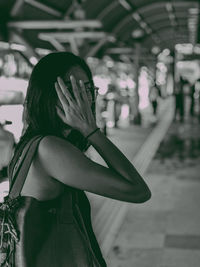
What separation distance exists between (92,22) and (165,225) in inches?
135

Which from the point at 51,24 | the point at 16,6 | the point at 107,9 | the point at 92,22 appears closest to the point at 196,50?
the point at 107,9

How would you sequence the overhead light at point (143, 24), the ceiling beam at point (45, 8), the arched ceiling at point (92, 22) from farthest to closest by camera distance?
the overhead light at point (143, 24) → the ceiling beam at point (45, 8) → the arched ceiling at point (92, 22)

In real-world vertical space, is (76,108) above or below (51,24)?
below

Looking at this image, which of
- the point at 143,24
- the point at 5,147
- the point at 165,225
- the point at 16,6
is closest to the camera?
the point at 5,147

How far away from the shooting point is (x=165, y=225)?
5391 mm

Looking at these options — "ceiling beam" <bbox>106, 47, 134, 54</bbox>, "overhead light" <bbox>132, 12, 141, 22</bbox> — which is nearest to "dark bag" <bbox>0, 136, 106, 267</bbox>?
"ceiling beam" <bbox>106, 47, 134, 54</bbox>

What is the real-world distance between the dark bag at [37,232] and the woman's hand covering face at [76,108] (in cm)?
11

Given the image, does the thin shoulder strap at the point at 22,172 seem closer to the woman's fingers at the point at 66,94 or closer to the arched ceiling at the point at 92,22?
the woman's fingers at the point at 66,94

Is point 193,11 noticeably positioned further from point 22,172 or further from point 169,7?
point 22,172

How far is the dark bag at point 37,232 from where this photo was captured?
1.55 meters

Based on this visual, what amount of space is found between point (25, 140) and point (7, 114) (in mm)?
3564

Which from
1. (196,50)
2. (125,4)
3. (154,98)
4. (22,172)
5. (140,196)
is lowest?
(154,98)

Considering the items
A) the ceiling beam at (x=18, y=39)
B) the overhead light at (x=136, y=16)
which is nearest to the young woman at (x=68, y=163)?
the ceiling beam at (x=18, y=39)

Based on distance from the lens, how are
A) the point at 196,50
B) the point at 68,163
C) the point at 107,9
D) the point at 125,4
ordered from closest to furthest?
the point at 68,163
the point at 107,9
the point at 125,4
the point at 196,50
